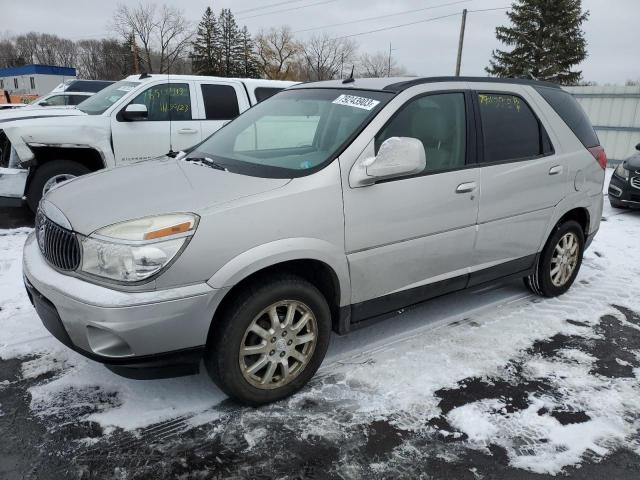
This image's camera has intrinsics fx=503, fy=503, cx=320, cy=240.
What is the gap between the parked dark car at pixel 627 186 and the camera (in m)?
8.36

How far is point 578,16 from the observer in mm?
33219

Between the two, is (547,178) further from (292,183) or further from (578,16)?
(578,16)

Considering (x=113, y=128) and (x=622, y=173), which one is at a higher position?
(x=113, y=128)

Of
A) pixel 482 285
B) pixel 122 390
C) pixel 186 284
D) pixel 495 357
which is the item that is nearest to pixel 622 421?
pixel 495 357

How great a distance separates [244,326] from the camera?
2.63 m

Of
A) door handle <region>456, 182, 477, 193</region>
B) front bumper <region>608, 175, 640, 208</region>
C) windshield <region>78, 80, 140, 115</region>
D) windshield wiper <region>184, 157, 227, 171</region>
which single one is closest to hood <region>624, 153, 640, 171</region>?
front bumper <region>608, 175, 640, 208</region>

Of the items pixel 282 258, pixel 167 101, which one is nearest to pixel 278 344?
pixel 282 258

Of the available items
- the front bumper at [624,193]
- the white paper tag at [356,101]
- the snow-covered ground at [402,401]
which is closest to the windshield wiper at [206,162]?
the white paper tag at [356,101]

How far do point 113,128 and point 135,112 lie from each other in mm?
405

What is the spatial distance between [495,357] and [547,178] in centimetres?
155

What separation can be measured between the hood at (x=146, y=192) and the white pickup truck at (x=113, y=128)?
3678 mm

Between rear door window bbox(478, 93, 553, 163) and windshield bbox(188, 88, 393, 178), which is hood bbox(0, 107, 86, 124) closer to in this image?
windshield bbox(188, 88, 393, 178)

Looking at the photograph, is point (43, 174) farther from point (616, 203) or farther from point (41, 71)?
point (41, 71)

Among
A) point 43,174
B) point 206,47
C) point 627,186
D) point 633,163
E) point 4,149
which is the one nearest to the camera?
point 43,174
